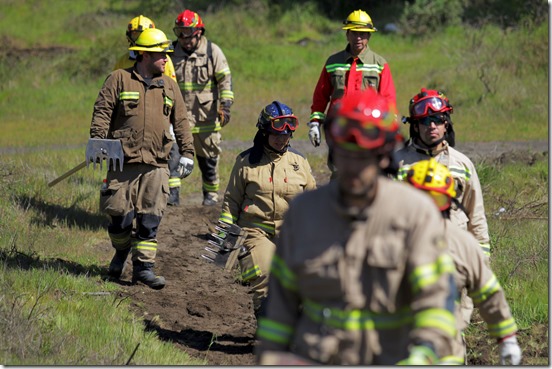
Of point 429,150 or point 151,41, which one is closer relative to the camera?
point 429,150

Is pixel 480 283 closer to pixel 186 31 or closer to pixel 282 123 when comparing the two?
pixel 282 123

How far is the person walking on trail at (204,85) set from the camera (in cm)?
1150

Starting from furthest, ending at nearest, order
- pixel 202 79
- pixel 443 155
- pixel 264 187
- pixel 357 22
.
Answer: pixel 202 79 < pixel 357 22 < pixel 264 187 < pixel 443 155

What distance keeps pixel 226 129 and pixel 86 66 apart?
541 centimetres

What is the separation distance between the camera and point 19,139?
57.4 feet

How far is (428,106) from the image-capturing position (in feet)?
21.9

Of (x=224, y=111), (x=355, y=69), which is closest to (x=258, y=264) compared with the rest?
(x=355, y=69)

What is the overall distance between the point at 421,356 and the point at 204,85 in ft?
27.5

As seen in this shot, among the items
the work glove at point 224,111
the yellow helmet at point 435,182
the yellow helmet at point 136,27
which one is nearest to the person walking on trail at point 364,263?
the yellow helmet at point 435,182

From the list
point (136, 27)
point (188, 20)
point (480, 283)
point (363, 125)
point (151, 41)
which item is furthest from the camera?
point (188, 20)

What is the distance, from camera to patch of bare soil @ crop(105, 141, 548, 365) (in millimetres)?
7457

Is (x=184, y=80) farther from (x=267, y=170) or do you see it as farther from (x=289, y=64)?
(x=289, y=64)

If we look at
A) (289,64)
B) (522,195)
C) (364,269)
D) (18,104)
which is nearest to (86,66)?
(18,104)

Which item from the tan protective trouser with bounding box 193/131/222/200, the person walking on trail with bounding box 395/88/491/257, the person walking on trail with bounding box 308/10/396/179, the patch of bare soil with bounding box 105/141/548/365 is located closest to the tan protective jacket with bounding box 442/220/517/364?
the person walking on trail with bounding box 395/88/491/257
